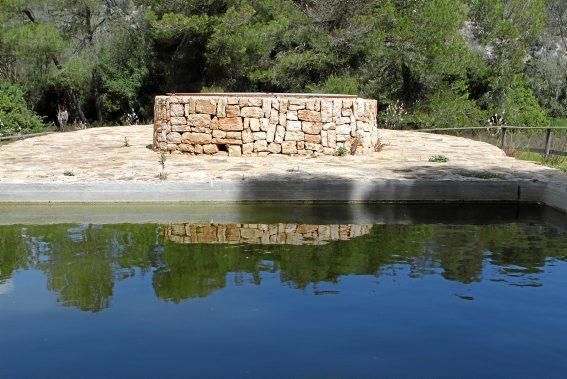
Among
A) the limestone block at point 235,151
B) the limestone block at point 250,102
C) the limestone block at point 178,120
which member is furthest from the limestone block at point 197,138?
A: the limestone block at point 250,102

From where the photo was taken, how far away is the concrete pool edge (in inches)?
400

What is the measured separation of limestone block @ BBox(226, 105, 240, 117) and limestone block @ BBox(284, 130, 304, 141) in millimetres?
983

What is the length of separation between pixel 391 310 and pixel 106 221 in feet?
15.2

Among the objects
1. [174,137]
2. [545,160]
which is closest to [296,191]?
[174,137]

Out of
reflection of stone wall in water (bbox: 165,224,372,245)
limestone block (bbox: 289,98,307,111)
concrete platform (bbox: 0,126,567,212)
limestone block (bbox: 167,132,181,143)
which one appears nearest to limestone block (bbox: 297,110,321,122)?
limestone block (bbox: 289,98,307,111)

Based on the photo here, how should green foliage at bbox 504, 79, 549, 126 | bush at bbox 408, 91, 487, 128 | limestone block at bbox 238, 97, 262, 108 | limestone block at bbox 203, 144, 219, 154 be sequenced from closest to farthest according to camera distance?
limestone block at bbox 238, 97, 262, 108 → limestone block at bbox 203, 144, 219, 154 → bush at bbox 408, 91, 487, 128 → green foliage at bbox 504, 79, 549, 126

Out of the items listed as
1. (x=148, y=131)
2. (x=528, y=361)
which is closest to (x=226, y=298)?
(x=528, y=361)

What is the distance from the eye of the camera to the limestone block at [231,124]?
13359 mm

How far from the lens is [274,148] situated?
13.6 m

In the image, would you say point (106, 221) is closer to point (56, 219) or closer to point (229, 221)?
point (56, 219)

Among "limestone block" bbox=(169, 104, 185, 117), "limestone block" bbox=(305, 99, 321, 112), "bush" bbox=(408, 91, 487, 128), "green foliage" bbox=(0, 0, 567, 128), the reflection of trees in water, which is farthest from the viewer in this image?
"bush" bbox=(408, 91, 487, 128)

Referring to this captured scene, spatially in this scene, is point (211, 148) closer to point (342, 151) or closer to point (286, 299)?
point (342, 151)

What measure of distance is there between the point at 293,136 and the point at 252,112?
2.94ft

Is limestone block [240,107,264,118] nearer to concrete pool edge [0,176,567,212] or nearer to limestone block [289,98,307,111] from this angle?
limestone block [289,98,307,111]
